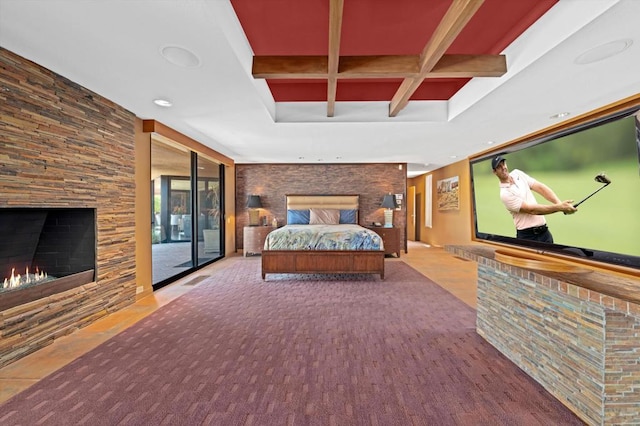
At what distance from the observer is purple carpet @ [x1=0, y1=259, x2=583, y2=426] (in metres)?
1.58

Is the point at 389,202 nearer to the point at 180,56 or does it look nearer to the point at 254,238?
the point at 254,238

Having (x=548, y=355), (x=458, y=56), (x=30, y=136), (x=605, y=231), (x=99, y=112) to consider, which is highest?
(x=458, y=56)

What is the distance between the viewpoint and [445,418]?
61.0 inches

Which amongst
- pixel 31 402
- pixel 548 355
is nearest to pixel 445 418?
pixel 548 355

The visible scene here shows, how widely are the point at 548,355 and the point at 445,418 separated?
34.3 inches

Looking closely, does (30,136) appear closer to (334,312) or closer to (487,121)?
(334,312)

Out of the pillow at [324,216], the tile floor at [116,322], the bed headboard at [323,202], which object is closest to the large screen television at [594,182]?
the tile floor at [116,322]

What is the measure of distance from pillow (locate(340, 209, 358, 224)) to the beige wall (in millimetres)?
2607

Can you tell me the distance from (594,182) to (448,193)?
6.05 m

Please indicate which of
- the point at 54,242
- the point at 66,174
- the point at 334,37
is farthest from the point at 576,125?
the point at 54,242

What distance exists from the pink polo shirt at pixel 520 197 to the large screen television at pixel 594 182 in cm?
5

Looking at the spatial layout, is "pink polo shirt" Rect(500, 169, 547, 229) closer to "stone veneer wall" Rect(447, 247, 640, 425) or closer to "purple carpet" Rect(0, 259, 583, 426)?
"stone veneer wall" Rect(447, 247, 640, 425)

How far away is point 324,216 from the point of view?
686 centimetres

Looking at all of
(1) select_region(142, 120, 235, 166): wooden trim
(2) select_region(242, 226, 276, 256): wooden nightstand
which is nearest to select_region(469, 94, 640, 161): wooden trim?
(1) select_region(142, 120, 235, 166): wooden trim
